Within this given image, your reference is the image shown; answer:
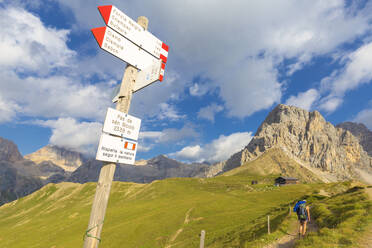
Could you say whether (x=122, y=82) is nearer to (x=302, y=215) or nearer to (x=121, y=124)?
(x=121, y=124)

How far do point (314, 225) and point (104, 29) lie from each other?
2540 cm

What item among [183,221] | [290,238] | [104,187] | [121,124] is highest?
[121,124]

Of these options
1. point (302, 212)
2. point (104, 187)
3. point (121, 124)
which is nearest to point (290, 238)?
point (302, 212)

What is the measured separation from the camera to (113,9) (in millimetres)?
5941

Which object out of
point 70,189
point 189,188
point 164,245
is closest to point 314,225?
point 164,245

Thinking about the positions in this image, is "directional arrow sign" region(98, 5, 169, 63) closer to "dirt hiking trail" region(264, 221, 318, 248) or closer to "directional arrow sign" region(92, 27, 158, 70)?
"directional arrow sign" region(92, 27, 158, 70)

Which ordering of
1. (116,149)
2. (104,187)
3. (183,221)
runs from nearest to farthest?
(116,149) → (104,187) → (183,221)

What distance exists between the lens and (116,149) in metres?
5.48

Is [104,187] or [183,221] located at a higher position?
[104,187]

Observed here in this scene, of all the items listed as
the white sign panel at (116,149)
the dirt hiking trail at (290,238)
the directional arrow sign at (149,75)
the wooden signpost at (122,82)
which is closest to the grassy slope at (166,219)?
the dirt hiking trail at (290,238)

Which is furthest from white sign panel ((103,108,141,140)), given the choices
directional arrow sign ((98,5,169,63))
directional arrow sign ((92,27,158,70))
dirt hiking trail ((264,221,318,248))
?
dirt hiking trail ((264,221,318,248))

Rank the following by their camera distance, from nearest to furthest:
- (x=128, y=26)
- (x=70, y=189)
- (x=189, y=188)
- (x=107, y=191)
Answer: (x=107, y=191) < (x=128, y=26) < (x=189, y=188) < (x=70, y=189)

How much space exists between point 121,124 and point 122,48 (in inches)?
98.9

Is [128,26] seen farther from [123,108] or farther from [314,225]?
[314,225]
